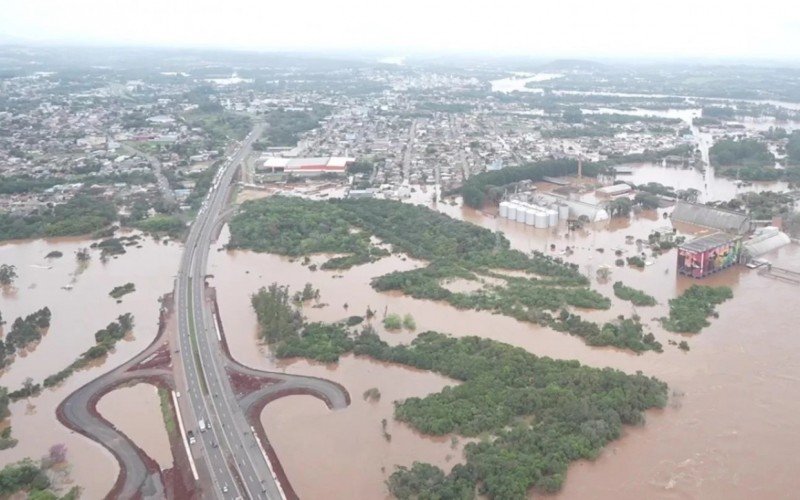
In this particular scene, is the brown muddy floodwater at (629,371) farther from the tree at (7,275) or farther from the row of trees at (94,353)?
the tree at (7,275)

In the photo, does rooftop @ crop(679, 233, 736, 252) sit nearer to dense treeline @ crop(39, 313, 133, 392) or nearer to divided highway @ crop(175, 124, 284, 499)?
divided highway @ crop(175, 124, 284, 499)

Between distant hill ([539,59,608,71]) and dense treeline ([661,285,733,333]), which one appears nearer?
dense treeline ([661,285,733,333])

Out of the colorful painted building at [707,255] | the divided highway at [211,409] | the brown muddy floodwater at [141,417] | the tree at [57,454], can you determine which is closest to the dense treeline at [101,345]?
the divided highway at [211,409]

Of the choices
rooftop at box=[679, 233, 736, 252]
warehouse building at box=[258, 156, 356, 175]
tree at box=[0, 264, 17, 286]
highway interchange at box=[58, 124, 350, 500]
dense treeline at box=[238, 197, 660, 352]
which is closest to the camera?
highway interchange at box=[58, 124, 350, 500]

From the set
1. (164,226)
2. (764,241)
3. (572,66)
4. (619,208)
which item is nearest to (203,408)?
(164,226)

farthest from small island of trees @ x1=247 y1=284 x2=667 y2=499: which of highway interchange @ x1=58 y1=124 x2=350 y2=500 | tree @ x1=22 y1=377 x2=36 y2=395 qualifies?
tree @ x1=22 y1=377 x2=36 y2=395

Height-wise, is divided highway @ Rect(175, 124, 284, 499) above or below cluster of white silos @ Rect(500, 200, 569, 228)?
below

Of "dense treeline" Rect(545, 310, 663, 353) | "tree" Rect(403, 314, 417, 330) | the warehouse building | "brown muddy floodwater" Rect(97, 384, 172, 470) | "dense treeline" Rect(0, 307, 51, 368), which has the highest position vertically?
the warehouse building
